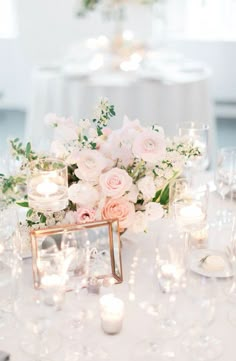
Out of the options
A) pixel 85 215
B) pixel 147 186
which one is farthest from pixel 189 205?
pixel 85 215

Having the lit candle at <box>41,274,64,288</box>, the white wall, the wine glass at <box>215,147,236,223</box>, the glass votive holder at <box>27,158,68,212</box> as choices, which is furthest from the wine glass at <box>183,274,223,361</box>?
the white wall

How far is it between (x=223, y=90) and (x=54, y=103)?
333 cm

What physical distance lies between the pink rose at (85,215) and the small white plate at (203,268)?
0.94 ft

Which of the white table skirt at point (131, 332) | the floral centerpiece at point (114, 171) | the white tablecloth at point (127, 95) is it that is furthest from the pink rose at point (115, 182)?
the white tablecloth at point (127, 95)

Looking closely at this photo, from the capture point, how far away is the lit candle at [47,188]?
1640 mm

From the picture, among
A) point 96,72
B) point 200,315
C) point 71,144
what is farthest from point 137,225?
point 96,72

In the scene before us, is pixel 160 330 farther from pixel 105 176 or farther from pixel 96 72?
pixel 96 72

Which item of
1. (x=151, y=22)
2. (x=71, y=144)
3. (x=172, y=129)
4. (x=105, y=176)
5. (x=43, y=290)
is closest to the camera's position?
(x=43, y=290)

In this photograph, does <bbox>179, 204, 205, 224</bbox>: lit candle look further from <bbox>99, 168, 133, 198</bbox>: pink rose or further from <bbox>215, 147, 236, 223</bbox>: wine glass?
<bbox>215, 147, 236, 223</bbox>: wine glass

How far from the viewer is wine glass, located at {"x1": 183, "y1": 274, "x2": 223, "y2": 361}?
1203 mm

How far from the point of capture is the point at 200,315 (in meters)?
1.23

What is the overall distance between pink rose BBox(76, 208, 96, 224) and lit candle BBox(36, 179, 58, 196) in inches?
3.8

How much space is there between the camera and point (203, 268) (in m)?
1.54

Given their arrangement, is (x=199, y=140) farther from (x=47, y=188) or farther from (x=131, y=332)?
(x=131, y=332)
